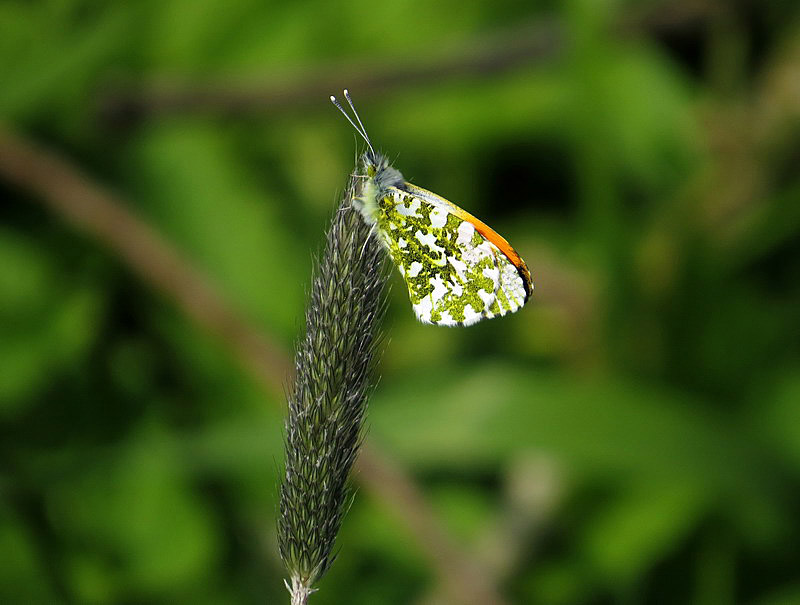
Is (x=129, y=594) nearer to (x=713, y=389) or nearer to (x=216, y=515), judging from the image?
(x=216, y=515)

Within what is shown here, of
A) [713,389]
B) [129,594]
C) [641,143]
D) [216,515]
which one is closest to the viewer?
[129,594]

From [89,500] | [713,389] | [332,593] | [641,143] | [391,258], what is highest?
[641,143]

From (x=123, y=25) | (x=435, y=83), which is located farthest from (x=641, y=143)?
(x=123, y=25)

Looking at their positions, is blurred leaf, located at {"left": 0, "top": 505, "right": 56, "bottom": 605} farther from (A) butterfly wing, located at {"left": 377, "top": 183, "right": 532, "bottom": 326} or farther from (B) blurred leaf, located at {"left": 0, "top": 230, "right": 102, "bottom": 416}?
(A) butterfly wing, located at {"left": 377, "top": 183, "right": 532, "bottom": 326}

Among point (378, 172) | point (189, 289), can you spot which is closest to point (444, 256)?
point (378, 172)

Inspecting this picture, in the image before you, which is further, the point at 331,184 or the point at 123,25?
the point at 331,184

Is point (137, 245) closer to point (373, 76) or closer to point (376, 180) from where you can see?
point (373, 76)

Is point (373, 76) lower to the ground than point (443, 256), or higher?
higher
